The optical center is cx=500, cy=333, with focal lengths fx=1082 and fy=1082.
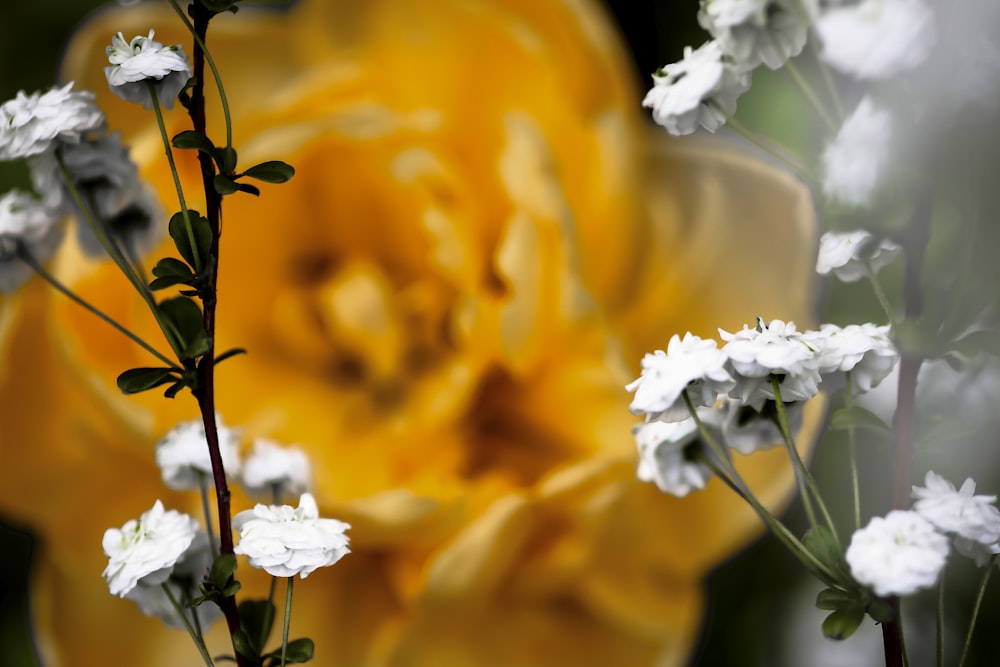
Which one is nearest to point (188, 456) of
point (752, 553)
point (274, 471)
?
point (274, 471)

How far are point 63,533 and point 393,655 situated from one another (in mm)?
76

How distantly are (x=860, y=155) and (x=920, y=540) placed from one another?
0.12 ft

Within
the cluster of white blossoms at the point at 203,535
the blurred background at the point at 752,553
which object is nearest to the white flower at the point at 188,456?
the cluster of white blossoms at the point at 203,535

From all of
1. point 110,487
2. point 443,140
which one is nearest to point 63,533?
point 110,487

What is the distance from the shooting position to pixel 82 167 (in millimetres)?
146

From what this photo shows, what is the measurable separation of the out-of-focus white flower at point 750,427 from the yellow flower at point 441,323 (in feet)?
0.25

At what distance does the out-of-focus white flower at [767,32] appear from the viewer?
111 millimetres

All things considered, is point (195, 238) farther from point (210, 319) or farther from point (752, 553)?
point (752, 553)

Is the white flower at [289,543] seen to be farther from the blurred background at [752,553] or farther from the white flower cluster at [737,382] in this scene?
the blurred background at [752,553]

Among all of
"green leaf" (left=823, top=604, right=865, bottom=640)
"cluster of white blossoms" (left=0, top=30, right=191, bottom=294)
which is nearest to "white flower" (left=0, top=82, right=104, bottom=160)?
"cluster of white blossoms" (left=0, top=30, right=191, bottom=294)

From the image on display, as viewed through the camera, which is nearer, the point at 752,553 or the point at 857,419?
the point at 857,419

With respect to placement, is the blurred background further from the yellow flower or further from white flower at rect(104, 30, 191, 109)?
white flower at rect(104, 30, 191, 109)

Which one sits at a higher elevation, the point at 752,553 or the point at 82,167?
the point at 82,167

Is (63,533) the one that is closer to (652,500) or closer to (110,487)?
(110,487)
